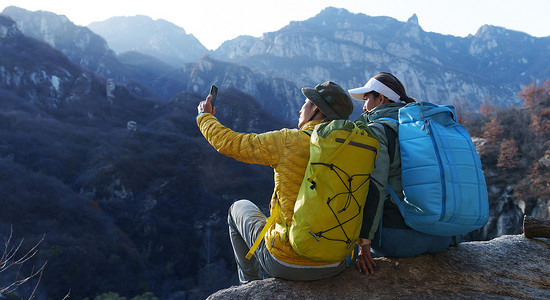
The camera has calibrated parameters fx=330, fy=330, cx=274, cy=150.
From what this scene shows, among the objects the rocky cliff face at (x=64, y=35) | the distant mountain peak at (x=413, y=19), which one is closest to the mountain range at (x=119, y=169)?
the rocky cliff face at (x=64, y=35)

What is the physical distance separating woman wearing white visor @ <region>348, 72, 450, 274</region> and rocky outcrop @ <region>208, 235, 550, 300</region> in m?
0.09

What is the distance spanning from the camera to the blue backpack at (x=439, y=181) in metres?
1.67

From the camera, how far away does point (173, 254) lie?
99.0 ft

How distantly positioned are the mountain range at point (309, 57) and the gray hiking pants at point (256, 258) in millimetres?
74156

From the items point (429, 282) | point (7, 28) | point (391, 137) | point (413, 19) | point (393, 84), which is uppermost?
point (413, 19)

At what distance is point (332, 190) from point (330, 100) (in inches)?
24.6

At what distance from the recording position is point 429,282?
6.73 ft

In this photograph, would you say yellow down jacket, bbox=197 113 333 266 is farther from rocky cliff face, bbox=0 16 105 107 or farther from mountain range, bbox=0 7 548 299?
rocky cliff face, bbox=0 16 105 107

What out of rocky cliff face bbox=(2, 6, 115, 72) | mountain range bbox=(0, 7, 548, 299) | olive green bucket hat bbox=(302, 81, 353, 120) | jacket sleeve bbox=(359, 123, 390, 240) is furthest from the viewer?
rocky cliff face bbox=(2, 6, 115, 72)

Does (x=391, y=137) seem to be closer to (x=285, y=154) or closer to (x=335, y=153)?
(x=335, y=153)

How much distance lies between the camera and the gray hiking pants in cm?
190

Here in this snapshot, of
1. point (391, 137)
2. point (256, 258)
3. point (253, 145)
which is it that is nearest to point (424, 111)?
point (391, 137)

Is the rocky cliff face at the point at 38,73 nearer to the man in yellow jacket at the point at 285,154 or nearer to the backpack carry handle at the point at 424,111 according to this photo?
the man in yellow jacket at the point at 285,154

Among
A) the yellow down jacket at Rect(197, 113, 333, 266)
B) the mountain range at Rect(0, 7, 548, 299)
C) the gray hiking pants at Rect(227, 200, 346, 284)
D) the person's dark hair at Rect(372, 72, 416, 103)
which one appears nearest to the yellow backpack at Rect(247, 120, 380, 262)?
the yellow down jacket at Rect(197, 113, 333, 266)
